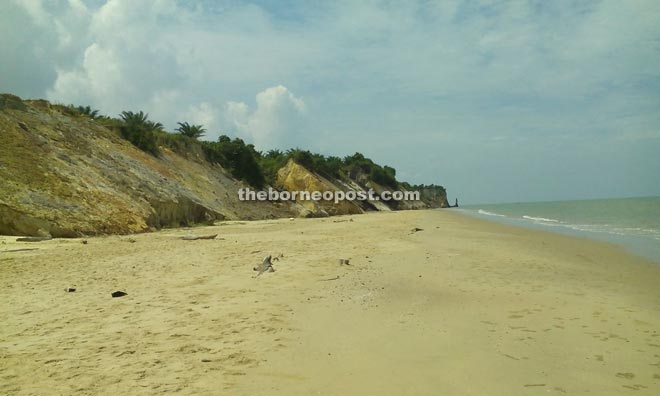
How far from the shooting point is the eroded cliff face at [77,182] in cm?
1340

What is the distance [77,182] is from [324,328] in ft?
49.8

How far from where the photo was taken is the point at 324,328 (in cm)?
485

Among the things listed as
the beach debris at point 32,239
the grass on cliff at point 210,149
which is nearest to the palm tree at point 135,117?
the grass on cliff at point 210,149

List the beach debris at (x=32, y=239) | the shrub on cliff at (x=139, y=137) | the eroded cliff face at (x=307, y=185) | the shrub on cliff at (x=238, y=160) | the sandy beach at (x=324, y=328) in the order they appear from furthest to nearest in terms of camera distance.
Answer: the eroded cliff face at (x=307, y=185) < the shrub on cliff at (x=238, y=160) < the shrub on cliff at (x=139, y=137) < the beach debris at (x=32, y=239) < the sandy beach at (x=324, y=328)

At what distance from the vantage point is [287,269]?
850 centimetres

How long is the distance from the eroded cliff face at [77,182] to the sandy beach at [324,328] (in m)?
5.00

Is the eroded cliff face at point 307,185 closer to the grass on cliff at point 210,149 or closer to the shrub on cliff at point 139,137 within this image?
the grass on cliff at point 210,149

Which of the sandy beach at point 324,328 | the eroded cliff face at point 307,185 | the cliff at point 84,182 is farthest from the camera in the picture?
the eroded cliff face at point 307,185

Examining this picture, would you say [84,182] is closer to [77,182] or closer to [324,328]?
[77,182]

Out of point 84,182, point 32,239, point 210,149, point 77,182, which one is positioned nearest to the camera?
point 32,239

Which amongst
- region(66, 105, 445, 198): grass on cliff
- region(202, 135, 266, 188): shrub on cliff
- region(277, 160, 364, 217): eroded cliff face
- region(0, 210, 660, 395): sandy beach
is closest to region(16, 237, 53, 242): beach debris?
region(0, 210, 660, 395): sandy beach

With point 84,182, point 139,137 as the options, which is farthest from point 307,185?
point 84,182

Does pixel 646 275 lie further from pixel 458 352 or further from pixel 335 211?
pixel 335 211

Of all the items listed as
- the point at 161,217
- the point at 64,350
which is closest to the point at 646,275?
the point at 64,350
